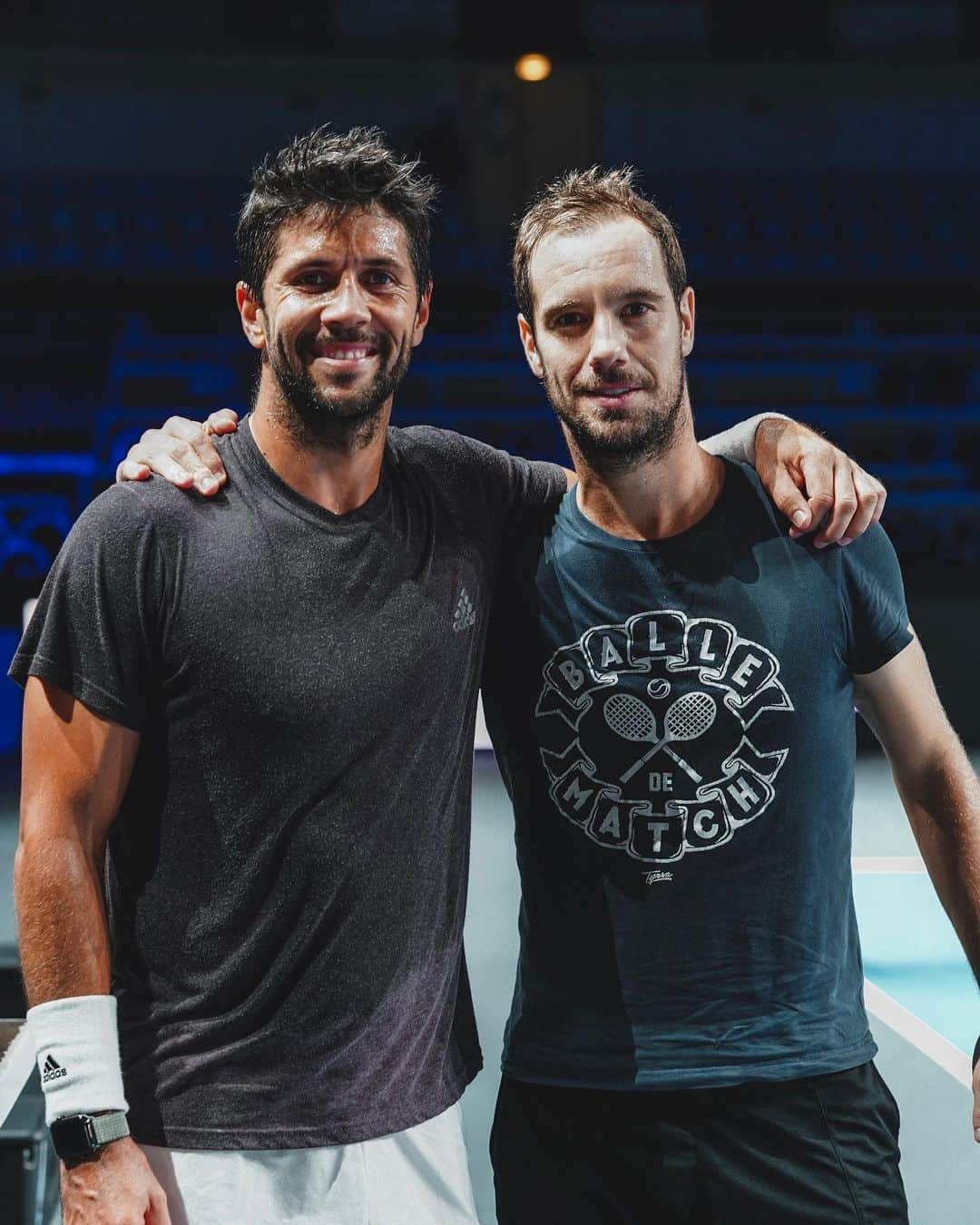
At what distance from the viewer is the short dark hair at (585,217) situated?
5.24ft

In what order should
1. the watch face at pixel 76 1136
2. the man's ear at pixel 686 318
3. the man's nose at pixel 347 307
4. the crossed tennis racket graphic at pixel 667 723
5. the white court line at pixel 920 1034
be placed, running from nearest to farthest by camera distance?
1. the watch face at pixel 76 1136
2. the man's nose at pixel 347 307
3. the crossed tennis racket graphic at pixel 667 723
4. the man's ear at pixel 686 318
5. the white court line at pixel 920 1034

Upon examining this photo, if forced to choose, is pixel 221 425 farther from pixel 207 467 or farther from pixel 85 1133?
pixel 85 1133

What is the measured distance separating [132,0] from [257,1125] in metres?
9.21

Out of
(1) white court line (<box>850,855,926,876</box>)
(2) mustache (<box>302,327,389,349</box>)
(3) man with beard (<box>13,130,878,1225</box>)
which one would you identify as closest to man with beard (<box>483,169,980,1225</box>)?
(3) man with beard (<box>13,130,878,1225</box>)

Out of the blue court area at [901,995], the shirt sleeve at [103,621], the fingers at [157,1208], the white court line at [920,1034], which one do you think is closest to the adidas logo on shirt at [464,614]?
the shirt sleeve at [103,621]

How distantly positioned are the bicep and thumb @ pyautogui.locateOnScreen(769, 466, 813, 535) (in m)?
0.82

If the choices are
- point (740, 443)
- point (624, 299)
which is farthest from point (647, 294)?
point (740, 443)

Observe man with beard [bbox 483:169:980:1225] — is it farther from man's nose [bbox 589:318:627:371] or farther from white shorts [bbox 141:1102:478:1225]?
white shorts [bbox 141:1102:478:1225]

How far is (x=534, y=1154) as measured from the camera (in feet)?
5.00

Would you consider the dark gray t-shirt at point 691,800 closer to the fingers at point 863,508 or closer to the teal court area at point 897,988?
the fingers at point 863,508

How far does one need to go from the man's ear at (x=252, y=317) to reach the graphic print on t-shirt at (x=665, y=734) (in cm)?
53

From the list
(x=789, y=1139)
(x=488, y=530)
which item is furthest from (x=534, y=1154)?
(x=488, y=530)

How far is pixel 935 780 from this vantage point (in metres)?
1.59

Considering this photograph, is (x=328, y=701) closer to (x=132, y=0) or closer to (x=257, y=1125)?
(x=257, y=1125)
